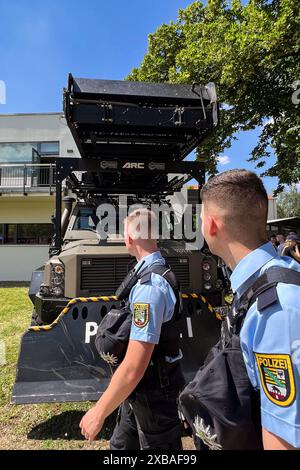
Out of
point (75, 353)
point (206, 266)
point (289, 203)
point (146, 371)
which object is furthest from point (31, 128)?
point (289, 203)

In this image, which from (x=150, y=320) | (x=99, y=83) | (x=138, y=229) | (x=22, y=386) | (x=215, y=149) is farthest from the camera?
(x=215, y=149)

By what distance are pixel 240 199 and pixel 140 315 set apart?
2.94 feet

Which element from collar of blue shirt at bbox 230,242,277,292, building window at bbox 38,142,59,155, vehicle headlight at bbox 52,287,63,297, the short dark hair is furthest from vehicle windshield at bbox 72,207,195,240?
building window at bbox 38,142,59,155

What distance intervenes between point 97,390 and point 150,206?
3.08 meters

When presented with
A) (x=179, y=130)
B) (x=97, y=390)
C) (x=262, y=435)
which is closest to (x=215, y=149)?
(x=179, y=130)

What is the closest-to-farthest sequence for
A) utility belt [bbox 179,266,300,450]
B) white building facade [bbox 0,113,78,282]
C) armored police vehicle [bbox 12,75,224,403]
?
utility belt [bbox 179,266,300,450] → armored police vehicle [bbox 12,75,224,403] → white building facade [bbox 0,113,78,282]

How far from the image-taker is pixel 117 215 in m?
5.57

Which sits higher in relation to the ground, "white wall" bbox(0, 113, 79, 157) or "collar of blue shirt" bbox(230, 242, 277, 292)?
"white wall" bbox(0, 113, 79, 157)

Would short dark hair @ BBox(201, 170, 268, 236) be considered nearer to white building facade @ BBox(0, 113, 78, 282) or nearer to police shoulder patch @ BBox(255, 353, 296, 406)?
police shoulder patch @ BBox(255, 353, 296, 406)

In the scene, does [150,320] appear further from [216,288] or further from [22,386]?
[216,288]

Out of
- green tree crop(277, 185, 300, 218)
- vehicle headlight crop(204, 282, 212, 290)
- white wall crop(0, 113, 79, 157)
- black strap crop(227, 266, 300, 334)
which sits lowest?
vehicle headlight crop(204, 282, 212, 290)

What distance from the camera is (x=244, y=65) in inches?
368

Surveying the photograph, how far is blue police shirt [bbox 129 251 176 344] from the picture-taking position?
1.95 m

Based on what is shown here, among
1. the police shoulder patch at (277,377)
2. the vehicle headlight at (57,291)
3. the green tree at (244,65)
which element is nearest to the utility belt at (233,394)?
the police shoulder patch at (277,377)
